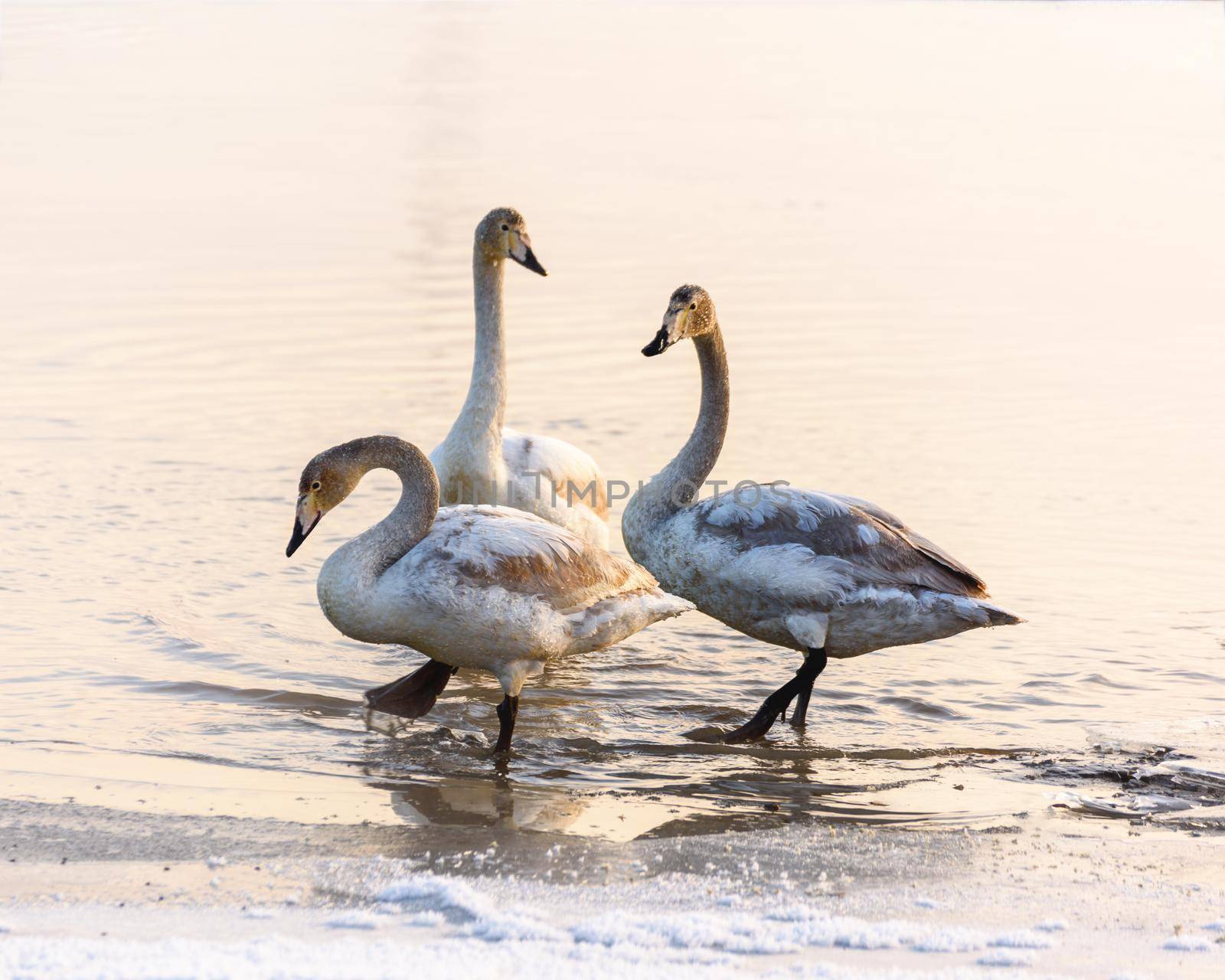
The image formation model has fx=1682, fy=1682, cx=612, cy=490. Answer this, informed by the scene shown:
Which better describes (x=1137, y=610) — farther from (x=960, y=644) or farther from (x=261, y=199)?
(x=261, y=199)

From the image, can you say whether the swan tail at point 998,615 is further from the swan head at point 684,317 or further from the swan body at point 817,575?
the swan head at point 684,317

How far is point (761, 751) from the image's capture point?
6676mm

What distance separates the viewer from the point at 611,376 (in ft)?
39.2

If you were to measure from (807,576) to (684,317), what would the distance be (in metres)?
1.37

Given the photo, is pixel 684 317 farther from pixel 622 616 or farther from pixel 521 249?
pixel 521 249

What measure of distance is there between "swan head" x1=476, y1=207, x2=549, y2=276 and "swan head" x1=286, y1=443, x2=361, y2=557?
2.50 metres

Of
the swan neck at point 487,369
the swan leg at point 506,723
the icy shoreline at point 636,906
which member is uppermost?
the swan neck at point 487,369

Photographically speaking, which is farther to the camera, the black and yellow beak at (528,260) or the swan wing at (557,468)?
the black and yellow beak at (528,260)

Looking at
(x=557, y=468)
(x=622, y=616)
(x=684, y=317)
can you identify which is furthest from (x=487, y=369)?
(x=622, y=616)

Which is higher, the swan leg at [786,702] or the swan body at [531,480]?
the swan body at [531,480]

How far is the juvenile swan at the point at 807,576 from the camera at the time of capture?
6.86 metres

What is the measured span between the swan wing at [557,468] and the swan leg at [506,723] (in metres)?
1.87

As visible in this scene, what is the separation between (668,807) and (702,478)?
2.03 meters

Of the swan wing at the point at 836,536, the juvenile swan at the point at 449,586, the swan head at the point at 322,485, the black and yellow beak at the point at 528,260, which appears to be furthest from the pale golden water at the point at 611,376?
the black and yellow beak at the point at 528,260
